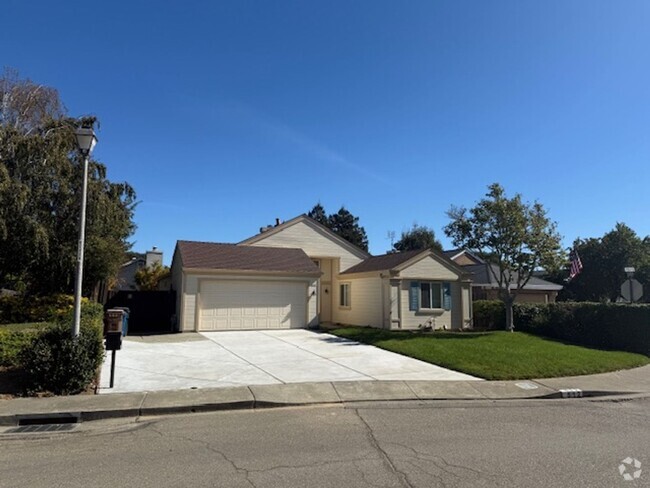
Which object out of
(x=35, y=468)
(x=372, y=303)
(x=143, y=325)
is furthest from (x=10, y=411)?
(x=372, y=303)

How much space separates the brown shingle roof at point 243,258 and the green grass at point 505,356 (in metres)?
5.48

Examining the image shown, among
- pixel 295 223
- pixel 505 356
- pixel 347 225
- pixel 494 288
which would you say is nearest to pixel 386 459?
pixel 505 356

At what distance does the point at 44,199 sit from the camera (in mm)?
16109

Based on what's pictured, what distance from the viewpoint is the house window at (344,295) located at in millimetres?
25697

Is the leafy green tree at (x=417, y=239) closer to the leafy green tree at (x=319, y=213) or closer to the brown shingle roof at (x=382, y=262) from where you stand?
the leafy green tree at (x=319, y=213)

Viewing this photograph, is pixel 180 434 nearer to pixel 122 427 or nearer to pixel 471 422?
pixel 122 427

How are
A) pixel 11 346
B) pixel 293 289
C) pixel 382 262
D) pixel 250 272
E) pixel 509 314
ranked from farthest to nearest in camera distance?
1. pixel 382 262
2. pixel 293 289
3. pixel 509 314
4. pixel 250 272
5. pixel 11 346

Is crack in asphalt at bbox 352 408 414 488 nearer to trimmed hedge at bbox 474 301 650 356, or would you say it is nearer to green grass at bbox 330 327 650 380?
green grass at bbox 330 327 650 380

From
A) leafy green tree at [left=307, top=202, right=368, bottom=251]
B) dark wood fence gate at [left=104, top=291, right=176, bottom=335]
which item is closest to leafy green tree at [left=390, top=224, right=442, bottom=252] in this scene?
leafy green tree at [left=307, top=202, right=368, bottom=251]

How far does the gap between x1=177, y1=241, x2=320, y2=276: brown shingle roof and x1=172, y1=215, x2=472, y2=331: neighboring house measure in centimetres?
4

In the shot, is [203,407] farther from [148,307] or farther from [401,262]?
[148,307]

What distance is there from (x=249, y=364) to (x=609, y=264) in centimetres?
4501

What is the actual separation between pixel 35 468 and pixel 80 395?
3726 millimetres

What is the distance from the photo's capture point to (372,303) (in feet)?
76.2
